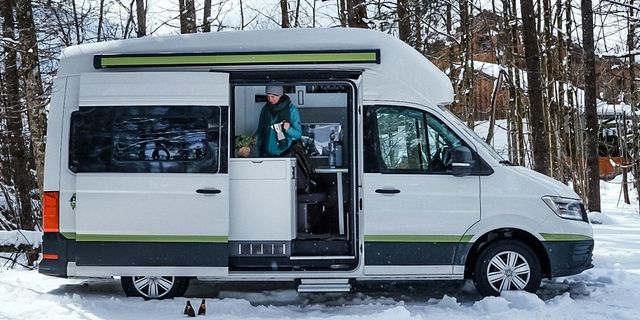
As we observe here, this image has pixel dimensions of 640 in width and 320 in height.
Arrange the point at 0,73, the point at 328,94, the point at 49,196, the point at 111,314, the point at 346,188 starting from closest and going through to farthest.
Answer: the point at 111,314 < the point at 49,196 < the point at 346,188 < the point at 328,94 < the point at 0,73

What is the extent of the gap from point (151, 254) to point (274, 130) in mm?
1853

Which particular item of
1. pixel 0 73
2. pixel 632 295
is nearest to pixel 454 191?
pixel 632 295

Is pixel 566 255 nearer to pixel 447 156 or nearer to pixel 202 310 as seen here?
pixel 447 156

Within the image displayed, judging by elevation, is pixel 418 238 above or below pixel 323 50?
below

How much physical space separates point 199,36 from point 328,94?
2.47m

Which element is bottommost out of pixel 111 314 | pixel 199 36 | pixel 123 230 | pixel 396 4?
pixel 111 314

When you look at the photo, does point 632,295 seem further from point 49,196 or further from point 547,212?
point 49,196

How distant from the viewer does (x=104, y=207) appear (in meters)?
6.60

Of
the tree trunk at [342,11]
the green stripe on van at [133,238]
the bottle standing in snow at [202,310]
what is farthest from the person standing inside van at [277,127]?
the tree trunk at [342,11]

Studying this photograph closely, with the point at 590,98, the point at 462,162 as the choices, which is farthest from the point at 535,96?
the point at 462,162

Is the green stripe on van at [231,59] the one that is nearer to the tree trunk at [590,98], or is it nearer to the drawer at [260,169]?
the drawer at [260,169]

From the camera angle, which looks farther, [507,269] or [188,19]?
[188,19]

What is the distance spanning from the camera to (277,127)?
7180 millimetres

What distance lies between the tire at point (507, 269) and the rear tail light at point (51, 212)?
4.31 m
